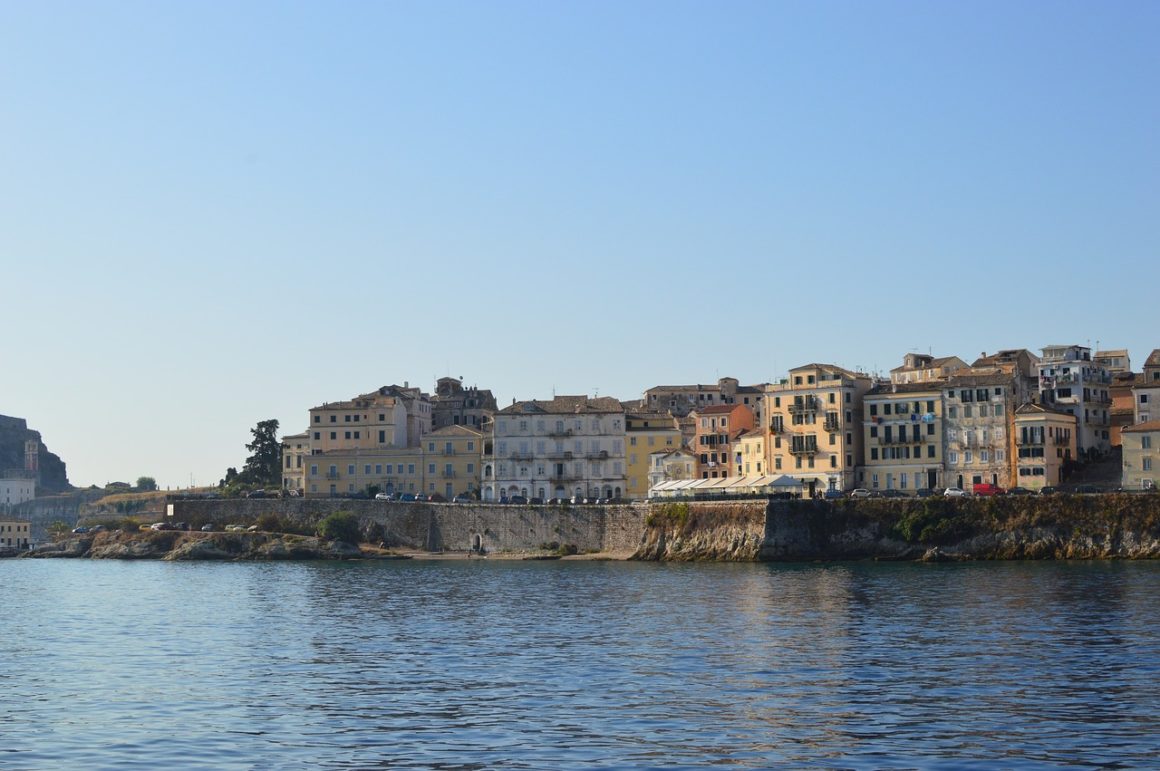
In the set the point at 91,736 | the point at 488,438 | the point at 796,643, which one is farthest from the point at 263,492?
the point at 91,736

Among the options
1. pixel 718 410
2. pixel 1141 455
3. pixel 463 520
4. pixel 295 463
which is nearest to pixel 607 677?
pixel 1141 455

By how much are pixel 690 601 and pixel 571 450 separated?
66.9m

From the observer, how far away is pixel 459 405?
16788cm

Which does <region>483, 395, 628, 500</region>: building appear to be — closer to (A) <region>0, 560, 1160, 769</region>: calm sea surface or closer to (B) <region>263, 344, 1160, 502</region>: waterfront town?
(B) <region>263, 344, 1160, 502</region>: waterfront town

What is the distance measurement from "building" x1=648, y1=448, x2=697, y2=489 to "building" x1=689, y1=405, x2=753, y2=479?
793mm

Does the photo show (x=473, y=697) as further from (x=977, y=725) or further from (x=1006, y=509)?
(x=1006, y=509)

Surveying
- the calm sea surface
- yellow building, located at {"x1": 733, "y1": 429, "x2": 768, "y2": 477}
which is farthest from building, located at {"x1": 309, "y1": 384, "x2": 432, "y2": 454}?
the calm sea surface

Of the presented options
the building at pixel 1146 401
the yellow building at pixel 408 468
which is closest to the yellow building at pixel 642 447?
the yellow building at pixel 408 468

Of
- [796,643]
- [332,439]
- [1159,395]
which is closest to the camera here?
[796,643]

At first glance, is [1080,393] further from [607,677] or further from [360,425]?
[607,677]

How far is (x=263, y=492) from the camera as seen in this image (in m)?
148

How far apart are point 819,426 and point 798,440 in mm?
2288

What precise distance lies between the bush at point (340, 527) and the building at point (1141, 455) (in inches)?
2599

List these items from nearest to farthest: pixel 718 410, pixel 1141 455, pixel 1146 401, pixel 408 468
Answer: 1. pixel 1141 455
2. pixel 1146 401
3. pixel 718 410
4. pixel 408 468
